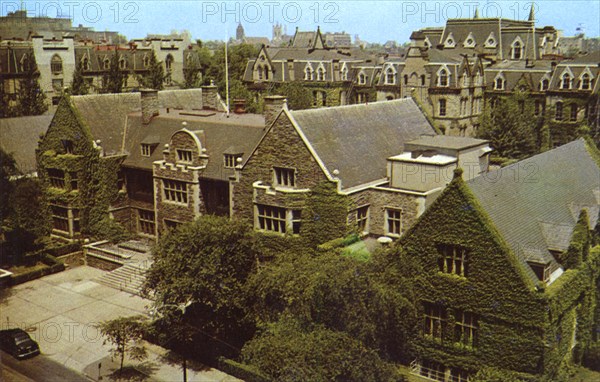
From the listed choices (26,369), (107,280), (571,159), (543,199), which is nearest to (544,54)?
(571,159)

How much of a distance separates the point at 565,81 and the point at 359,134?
140 ft

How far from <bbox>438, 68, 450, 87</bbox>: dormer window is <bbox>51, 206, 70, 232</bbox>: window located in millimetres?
49550

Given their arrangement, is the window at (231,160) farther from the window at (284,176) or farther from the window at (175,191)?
the window at (284,176)

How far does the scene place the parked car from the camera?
1305 inches

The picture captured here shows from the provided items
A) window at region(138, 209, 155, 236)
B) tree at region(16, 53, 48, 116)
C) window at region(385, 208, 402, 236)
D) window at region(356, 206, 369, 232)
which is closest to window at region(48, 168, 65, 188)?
window at region(138, 209, 155, 236)

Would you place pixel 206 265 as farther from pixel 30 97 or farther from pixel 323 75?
pixel 323 75

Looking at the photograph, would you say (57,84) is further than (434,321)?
Yes

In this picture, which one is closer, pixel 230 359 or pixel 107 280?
pixel 230 359

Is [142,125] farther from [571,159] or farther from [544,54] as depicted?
[544,54]

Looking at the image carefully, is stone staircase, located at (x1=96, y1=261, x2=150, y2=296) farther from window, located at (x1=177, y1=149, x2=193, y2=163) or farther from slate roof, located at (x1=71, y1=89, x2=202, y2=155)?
slate roof, located at (x1=71, y1=89, x2=202, y2=155)

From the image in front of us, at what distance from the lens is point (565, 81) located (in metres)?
73.3

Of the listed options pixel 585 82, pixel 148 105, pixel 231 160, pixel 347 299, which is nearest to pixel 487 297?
pixel 347 299

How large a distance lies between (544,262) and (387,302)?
23.3 feet

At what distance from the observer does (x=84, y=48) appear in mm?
100500
